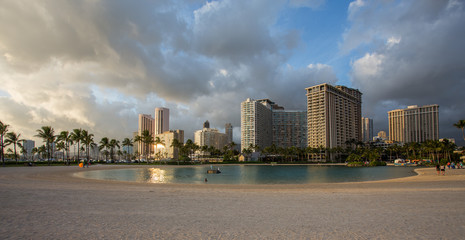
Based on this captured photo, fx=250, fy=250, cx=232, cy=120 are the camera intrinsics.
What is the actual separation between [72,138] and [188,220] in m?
105

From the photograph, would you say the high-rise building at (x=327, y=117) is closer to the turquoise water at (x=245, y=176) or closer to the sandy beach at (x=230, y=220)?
the turquoise water at (x=245, y=176)

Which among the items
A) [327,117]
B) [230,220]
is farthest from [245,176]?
[327,117]

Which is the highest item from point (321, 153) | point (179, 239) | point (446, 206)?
point (179, 239)

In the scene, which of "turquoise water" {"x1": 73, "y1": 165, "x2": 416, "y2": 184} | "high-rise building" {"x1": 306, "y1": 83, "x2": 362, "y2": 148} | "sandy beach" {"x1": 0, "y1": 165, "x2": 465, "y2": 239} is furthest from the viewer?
"high-rise building" {"x1": 306, "y1": 83, "x2": 362, "y2": 148}

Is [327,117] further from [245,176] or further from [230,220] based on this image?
[230,220]

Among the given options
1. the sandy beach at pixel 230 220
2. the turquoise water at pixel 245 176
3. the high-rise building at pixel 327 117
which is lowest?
the turquoise water at pixel 245 176

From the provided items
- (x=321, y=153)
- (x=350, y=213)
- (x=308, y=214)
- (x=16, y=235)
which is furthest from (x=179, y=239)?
(x=321, y=153)

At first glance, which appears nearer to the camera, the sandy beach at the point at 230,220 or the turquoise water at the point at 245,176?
the sandy beach at the point at 230,220

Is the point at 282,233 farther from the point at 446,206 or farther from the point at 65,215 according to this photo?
the point at 446,206

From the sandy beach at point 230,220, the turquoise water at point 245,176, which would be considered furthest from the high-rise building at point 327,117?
the sandy beach at point 230,220

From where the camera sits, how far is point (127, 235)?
7602mm

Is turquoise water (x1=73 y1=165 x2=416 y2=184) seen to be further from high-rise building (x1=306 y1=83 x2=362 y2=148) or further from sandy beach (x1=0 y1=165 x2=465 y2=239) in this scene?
high-rise building (x1=306 y1=83 x2=362 y2=148)

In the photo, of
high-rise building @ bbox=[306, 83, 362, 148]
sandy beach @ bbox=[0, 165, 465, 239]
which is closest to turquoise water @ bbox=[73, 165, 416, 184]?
sandy beach @ bbox=[0, 165, 465, 239]

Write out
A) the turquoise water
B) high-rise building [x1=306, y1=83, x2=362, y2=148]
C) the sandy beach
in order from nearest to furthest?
the sandy beach, the turquoise water, high-rise building [x1=306, y1=83, x2=362, y2=148]
